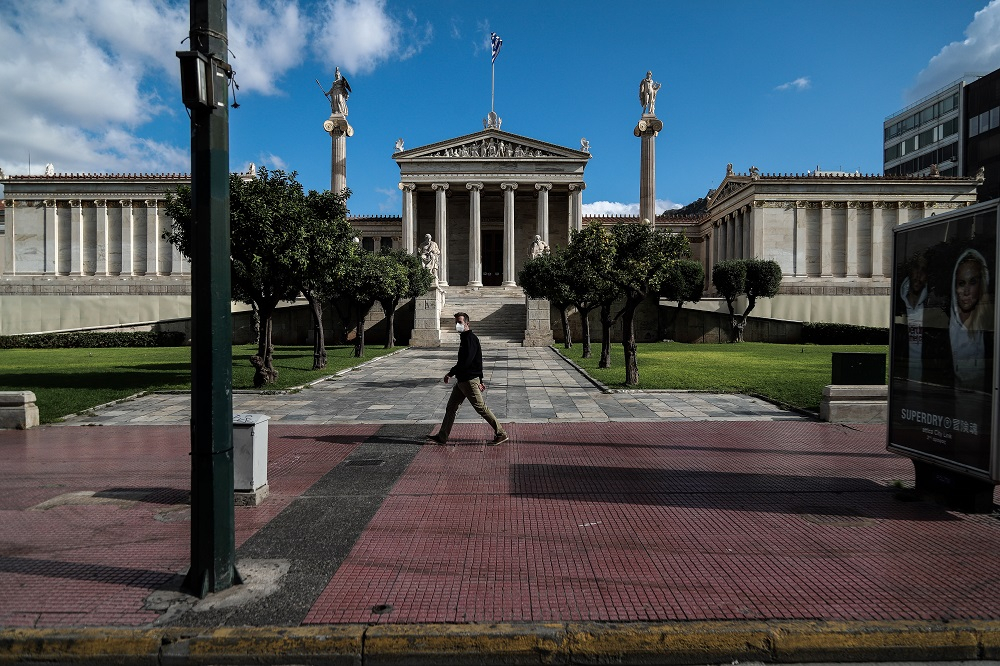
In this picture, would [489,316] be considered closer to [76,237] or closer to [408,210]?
[408,210]

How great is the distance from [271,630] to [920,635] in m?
3.94

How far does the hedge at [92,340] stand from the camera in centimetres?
3459

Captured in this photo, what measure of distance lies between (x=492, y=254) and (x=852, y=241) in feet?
99.2

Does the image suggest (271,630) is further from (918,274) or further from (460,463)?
(918,274)

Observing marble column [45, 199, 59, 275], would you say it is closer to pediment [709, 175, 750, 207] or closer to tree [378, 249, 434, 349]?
tree [378, 249, 434, 349]

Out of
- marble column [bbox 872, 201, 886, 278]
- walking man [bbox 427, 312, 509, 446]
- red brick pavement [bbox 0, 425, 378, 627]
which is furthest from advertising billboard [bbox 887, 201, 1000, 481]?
marble column [bbox 872, 201, 886, 278]

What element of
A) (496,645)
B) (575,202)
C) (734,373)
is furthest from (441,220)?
(496,645)

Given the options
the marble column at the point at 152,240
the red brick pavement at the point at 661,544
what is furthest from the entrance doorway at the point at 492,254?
the red brick pavement at the point at 661,544

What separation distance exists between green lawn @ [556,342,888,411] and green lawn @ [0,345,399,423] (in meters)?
9.28

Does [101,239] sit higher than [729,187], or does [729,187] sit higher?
[729,187]

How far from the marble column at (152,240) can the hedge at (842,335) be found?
50.8 metres

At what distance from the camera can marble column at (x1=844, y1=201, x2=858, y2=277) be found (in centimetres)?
4981

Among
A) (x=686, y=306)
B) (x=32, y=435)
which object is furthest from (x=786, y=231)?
(x=32, y=435)

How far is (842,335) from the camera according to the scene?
3647 centimetres
